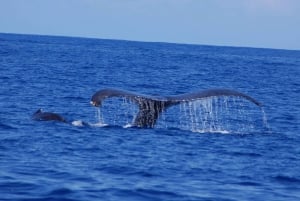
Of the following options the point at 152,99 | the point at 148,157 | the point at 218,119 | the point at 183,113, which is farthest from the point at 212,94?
the point at 183,113

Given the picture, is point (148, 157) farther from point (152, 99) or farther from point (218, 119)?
point (218, 119)

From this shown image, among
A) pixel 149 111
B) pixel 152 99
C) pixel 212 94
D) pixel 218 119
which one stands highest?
pixel 212 94

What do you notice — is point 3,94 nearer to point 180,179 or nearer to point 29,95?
point 29,95

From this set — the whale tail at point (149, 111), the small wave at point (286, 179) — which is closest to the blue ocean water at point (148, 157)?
the small wave at point (286, 179)

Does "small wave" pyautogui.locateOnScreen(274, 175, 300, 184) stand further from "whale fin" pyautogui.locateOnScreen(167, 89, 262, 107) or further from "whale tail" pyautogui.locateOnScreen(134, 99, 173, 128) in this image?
"whale tail" pyautogui.locateOnScreen(134, 99, 173, 128)

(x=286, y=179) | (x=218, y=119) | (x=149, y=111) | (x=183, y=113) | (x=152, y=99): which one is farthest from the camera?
(x=183, y=113)

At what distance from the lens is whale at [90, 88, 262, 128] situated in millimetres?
14200

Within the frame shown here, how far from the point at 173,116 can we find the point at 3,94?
→ 729cm

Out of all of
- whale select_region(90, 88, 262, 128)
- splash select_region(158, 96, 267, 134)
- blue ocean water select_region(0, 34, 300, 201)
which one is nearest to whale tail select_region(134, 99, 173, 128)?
whale select_region(90, 88, 262, 128)

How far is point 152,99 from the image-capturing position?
15367 millimetres

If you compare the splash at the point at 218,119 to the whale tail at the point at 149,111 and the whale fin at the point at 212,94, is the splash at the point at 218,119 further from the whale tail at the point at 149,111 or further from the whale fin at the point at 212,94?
the whale tail at the point at 149,111

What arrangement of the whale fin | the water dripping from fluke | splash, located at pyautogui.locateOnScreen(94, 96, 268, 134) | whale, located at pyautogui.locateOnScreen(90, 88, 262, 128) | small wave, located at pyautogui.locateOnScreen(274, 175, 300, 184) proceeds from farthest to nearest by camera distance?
1. splash, located at pyautogui.locateOnScreen(94, 96, 268, 134)
2. the water dripping from fluke
3. the whale fin
4. whale, located at pyautogui.locateOnScreen(90, 88, 262, 128)
5. small wave, located at pyautogui.locateOnScreen(274, 175, 300, 184)

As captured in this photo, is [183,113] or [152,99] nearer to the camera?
[152,99]

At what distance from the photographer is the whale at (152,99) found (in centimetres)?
1420
